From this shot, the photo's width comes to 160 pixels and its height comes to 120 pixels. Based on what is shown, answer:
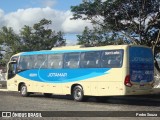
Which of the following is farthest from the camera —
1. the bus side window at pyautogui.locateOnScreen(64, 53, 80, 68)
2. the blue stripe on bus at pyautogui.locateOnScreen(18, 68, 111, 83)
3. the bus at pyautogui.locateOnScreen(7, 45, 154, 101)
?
the bus side window at pyautogui.locateOnScreen(64, 53, 80, 68)

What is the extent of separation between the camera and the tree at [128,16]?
88.8 feet

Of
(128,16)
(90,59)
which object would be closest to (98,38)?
(128,16)

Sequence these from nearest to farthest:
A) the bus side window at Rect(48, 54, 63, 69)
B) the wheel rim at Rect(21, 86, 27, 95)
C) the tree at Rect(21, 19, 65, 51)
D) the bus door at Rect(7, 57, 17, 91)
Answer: the bus side window at Rect(48, 54, 63, 69) → the wheel rim at Rect(21, 86, 27, 95) → the bus door at Rect(7, 57, 17, 91) → the tree at Rect(21, 19, 65, 51)

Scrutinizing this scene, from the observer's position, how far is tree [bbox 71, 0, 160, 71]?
27.1m

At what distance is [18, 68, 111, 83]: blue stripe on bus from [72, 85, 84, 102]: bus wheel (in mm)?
468

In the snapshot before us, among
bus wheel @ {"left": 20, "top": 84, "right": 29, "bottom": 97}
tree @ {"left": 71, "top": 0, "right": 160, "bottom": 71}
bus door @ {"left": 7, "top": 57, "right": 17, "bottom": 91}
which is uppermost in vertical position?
tree @ {"left": 71, "top": 0, "right": 160, "bottom": 71}

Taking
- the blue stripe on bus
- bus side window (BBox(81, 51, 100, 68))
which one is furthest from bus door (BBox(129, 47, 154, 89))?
bus side window (BBox(81, 51, 100, 68))

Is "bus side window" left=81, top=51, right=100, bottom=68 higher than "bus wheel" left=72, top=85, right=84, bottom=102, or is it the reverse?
"bus side window" left=81, top=51, right=100, bottom=68

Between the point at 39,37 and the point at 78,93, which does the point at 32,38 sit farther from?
the point at 78,93

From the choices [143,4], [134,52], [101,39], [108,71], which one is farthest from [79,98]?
[101,39]

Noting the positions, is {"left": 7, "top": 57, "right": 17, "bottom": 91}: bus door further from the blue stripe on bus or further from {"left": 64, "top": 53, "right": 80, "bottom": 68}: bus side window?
{"left": 64, "top": 53, "right": 80, "bottom": 68}: bus side window

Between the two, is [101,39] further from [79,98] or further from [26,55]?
[79,98]

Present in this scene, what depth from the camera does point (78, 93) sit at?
2216 centimetres

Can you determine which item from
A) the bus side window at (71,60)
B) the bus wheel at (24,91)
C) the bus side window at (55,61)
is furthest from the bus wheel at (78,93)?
the bus wheel at (24,91)
